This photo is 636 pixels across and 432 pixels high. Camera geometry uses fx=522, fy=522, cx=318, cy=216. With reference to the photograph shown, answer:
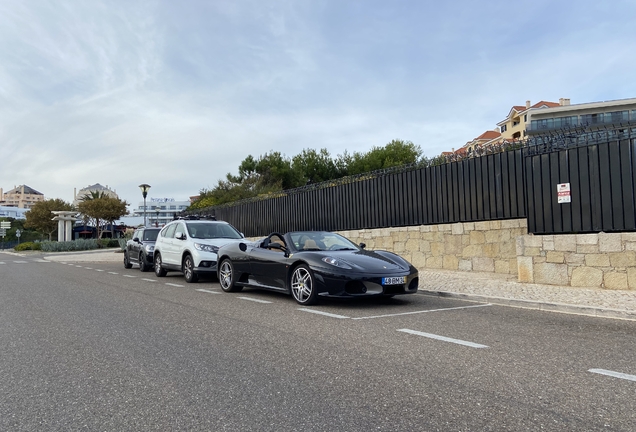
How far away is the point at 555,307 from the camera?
8008 millimetres

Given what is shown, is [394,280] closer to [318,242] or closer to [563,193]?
[318,242]

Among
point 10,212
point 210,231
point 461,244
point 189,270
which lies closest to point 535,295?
point 461,244

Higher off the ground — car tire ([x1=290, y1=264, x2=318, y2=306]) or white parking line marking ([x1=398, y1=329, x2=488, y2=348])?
car tire ([x1=290, y1=264, x2=318, y2=306])

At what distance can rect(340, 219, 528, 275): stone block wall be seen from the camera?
12.3 meters

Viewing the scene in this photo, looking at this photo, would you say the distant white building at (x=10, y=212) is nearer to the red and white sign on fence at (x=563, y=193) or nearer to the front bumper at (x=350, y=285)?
the front bumper at (x=350, y=285)

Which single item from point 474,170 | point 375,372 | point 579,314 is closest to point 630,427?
point 375,372

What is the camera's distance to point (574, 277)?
9.80m

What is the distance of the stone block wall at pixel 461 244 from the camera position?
40.3 feet

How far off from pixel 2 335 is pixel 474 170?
35.0ft

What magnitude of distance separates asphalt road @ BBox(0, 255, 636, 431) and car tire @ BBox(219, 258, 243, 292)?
7.86 ft

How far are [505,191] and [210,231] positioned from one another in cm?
764

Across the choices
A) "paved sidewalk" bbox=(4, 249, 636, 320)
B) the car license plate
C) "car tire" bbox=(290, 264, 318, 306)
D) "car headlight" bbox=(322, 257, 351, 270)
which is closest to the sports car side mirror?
"car tire" bbox=(290, 264, 318, 306)

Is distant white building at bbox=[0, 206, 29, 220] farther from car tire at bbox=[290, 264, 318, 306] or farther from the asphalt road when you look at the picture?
the asphalt road

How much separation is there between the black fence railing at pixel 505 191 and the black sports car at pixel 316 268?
3651 millimetres
